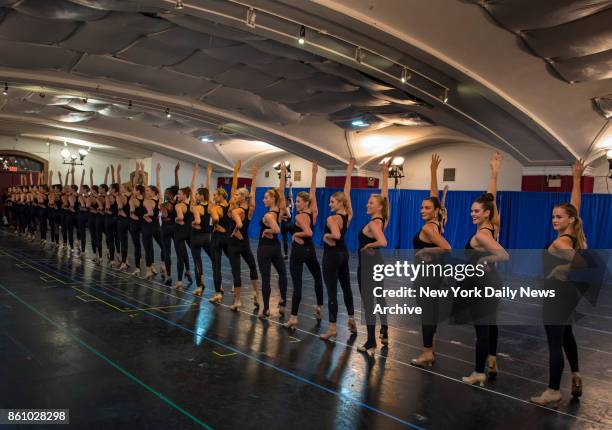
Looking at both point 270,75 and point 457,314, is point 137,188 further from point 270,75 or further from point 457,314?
point 457,314

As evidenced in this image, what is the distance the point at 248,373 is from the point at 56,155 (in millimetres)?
21362

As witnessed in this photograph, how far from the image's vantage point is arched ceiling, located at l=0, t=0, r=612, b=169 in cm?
691

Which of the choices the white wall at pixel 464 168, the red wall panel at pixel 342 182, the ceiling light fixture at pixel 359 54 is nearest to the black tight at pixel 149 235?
the ceiling light fixture at pixel 359 54

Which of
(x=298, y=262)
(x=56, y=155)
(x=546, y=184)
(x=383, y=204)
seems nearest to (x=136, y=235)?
(x=298, y=262)

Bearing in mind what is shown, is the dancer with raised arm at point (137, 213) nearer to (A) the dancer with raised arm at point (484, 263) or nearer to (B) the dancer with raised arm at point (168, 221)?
(B) the dancer with raised arm at point (168, 221)

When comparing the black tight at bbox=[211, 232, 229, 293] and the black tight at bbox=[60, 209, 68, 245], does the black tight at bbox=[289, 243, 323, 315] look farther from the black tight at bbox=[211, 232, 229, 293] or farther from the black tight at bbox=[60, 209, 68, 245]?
the black tight at bbox=[60, 209, 68, 245]

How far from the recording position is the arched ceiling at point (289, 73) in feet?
22.7

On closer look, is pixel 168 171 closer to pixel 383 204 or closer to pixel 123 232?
pixel 123 232

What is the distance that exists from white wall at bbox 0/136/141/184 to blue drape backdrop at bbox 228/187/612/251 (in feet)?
44.5

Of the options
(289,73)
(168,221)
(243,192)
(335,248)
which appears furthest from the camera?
(289,73)

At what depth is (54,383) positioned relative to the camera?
359cm

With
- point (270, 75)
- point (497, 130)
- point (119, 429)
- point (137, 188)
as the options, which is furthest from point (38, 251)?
point (497, 130)

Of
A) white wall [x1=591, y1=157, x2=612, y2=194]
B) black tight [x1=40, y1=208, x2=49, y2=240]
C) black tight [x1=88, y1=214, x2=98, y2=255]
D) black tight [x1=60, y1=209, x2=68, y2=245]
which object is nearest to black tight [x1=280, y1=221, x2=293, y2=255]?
black tight [x1=88, y1=214, x2=98, y2=255]

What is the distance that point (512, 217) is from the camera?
12.2 m
